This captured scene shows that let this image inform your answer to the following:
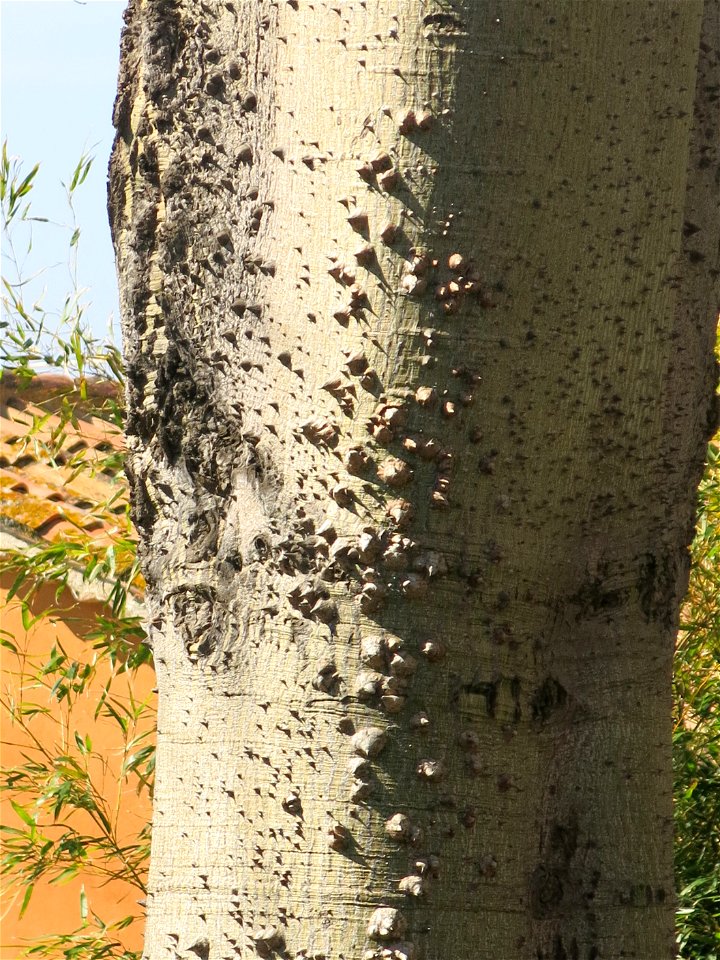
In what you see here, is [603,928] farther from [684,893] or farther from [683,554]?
[684,893]

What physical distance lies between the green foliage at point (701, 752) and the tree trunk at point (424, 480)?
147 cm

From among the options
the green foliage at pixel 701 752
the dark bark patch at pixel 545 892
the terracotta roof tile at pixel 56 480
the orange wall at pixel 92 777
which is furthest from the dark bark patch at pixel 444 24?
the orange wall at pixel 92 777

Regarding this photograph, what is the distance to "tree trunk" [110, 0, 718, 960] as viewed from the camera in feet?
3.21

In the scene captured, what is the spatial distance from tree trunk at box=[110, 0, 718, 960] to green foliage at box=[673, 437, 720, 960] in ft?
4.84

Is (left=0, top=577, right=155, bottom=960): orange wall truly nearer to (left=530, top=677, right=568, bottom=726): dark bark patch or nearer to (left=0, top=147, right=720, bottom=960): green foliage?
(left=0, top=147, right=720, bottom=960): green foliage

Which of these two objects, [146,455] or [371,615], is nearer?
[371,615]

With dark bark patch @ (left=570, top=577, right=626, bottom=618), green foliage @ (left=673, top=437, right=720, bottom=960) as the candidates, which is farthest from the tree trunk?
green foliage @ (left=673, top=437, right=720, bottom=960)

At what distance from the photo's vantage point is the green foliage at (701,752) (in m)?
2.54

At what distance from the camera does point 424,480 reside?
1.00 meters

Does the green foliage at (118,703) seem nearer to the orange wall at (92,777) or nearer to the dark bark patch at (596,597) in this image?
the orange wall at (92,777)

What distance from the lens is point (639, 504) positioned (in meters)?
1.14

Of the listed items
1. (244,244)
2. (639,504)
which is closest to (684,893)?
(639,504)

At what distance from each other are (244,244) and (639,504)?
0.51 m

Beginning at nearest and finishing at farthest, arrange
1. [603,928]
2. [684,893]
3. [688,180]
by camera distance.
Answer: [603,928], [688,180], [684,893]
